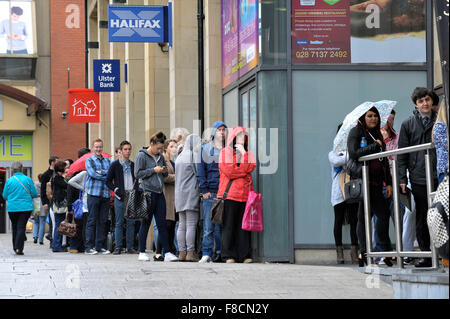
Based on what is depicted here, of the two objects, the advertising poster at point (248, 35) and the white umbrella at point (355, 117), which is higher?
the advertising poster at point (248, 35)

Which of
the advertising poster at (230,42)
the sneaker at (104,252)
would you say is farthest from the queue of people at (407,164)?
the sneaker at (104,252)

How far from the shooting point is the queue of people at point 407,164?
8648 mm

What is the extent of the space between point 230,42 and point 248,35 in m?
1.85

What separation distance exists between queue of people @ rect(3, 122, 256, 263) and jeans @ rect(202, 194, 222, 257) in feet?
0.04

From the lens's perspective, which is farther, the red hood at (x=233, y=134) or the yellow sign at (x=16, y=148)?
the yellow sign at (x=16, y=148)

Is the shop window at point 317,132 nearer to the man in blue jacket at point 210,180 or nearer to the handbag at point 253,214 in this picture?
the handbag at point 253,214

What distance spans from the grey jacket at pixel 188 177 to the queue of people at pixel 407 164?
105 inches

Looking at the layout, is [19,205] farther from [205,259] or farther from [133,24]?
[205,259]

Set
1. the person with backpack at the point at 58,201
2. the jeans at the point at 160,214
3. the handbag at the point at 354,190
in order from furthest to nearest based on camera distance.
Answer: the person with backpack at the point at 58,201 → the jeans at the point at 160,214 → the handbag at the point at 354,190

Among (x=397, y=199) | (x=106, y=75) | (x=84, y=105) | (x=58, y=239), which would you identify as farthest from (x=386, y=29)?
(x=84, y=105)
